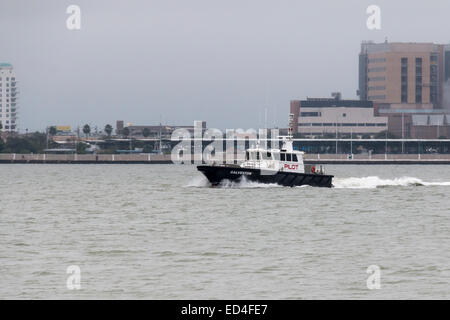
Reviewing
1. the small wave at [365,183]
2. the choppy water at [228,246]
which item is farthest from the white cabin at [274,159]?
the small wave at [365,183]

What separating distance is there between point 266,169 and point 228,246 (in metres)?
34.4

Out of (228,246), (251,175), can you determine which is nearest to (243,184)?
(251,175)

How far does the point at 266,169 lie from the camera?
245 feet

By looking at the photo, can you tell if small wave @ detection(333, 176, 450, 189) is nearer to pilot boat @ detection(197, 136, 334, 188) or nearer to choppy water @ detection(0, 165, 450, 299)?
pilot boat @ detection(197, 136, 334, 188)

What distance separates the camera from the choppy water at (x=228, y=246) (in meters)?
29.8

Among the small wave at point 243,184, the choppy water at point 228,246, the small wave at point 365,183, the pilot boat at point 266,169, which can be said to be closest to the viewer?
the choppy water at point 228,246

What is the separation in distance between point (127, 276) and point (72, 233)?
1504 centimetres

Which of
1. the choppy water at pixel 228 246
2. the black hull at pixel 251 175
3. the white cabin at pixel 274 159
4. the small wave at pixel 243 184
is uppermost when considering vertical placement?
the white cabin at pixel 274 159

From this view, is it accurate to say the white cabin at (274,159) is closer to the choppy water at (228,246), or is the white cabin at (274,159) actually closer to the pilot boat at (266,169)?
the pilot boat at (266,169)

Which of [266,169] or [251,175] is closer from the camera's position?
[266,169]

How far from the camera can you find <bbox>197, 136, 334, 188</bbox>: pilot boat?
74.5 meters

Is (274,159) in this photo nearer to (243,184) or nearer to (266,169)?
(266,169)

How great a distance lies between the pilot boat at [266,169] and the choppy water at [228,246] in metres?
2.13
